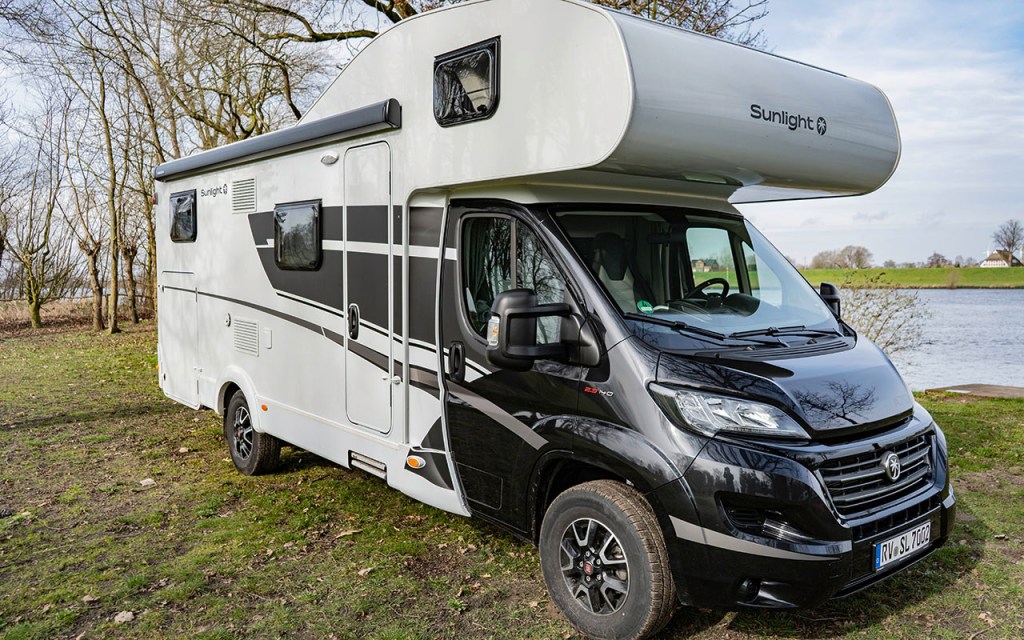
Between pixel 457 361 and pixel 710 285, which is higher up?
pixel 710 285

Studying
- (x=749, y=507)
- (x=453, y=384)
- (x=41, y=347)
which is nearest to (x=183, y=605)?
(x=453, y=384)

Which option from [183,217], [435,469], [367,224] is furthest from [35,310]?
[435,469]

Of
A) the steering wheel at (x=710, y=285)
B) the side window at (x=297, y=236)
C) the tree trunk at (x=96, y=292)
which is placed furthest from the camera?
the tree trunk at (x=96, y=292)

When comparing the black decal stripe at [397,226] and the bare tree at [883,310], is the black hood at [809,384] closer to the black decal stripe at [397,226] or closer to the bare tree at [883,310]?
the black decal stripe at [397,226]

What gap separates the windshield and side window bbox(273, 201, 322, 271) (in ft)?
7.59

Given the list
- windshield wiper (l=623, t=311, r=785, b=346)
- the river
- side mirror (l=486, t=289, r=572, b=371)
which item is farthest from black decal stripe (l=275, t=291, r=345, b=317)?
the river

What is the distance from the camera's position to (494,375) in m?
4.28

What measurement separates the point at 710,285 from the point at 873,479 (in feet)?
4.42

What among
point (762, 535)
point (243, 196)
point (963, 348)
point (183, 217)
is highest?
point (243, 196)

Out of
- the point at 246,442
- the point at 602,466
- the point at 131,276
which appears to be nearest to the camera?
the point at 602,466

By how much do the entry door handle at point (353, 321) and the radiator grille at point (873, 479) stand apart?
3184 mm

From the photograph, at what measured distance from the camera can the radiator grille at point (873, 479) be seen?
3408 mm

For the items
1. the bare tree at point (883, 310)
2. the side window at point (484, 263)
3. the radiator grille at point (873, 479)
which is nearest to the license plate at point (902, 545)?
the radiator grille at point (873, 479)

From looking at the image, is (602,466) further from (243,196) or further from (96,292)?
(96,292)
